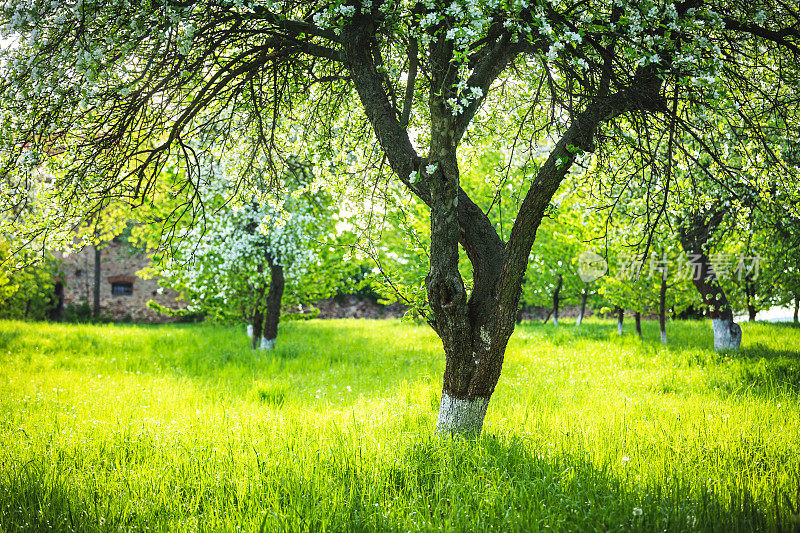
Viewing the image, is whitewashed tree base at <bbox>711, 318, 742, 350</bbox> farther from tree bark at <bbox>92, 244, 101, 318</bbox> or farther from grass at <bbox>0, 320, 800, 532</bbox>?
tree bark at <bbox>92, 244, 101, 318</bbox>

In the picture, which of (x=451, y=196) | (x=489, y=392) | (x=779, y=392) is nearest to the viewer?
(x=451, y=196)

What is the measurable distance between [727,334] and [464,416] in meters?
10.2

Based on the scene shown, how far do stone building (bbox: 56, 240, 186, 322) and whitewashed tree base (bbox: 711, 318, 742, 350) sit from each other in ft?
77.8

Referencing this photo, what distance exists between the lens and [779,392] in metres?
7.47

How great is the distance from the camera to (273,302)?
1290 cm

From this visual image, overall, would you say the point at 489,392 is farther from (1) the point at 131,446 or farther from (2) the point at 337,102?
(2) the point at 337,102

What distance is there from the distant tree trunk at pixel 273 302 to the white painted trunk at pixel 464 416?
8474mm

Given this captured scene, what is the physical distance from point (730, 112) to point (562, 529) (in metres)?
4.80

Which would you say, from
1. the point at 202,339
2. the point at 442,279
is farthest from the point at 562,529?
the point at 202,339

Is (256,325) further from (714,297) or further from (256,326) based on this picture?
(714,297)

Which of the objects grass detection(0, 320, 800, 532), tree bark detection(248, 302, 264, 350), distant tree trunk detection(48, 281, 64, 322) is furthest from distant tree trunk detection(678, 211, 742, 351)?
distant tree trunk detection(48, 281, 64, 322)

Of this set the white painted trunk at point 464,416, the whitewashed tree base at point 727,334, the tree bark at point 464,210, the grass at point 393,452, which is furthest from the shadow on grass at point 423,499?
the whitewashed tree base at point 727,334

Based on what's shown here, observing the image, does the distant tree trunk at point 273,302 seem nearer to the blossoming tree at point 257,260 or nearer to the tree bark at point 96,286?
the blossoming tree at point 257,260

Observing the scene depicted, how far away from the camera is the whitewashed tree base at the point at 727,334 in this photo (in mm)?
11977
